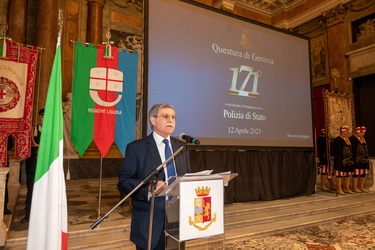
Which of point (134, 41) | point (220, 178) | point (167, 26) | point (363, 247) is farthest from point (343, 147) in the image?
point (134, 41)

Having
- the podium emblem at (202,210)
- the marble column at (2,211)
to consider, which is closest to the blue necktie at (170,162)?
the podium emblem at (202,210)

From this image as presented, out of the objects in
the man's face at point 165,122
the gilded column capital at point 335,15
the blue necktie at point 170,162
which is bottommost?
the blue necktie at point 170,162

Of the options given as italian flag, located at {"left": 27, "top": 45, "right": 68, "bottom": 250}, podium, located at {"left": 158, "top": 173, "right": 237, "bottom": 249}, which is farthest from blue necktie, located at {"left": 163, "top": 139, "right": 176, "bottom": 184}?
italian flag, located at {"left": 27, "top": 45, "right": 68, "bottom": 250}

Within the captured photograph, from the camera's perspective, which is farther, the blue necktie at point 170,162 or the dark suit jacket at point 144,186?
the blue necktie at point 170,162

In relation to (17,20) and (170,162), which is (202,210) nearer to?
(170,162)

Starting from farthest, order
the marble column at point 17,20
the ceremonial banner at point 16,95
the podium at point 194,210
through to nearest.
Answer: the marble column at point 17,20 → the ceremonial banner at point 16,95 → the podium at point 194,210

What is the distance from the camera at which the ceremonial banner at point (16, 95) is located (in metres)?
3.71

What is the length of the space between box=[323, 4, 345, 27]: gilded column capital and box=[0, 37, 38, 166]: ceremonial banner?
9005 mm

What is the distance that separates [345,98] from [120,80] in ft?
20.6

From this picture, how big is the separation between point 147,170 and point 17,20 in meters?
6.95

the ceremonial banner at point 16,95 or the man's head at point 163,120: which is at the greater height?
the ceremonial banner at point 16,95

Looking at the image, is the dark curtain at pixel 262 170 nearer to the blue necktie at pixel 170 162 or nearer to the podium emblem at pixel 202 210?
the blue necktie at pixel 170 162

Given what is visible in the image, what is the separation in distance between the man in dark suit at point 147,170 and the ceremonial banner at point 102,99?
2.03 metres

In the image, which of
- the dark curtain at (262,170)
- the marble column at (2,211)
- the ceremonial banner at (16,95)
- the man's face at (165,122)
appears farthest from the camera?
the dark curtain at (262,170)
